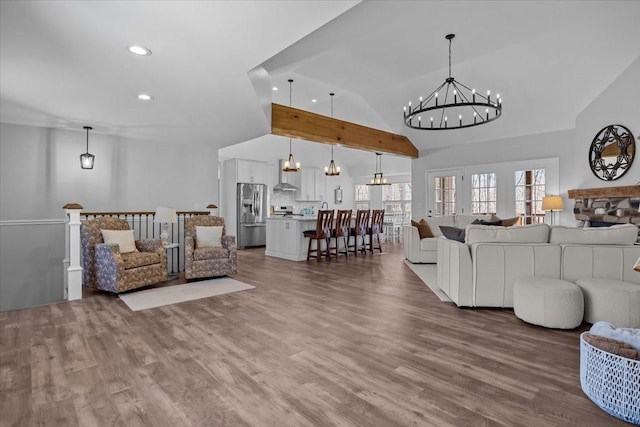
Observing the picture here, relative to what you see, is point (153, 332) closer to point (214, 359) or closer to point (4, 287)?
point (214, 359)

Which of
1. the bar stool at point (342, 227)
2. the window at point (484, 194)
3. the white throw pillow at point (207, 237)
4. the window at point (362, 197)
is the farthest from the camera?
the window at point (362, 197)

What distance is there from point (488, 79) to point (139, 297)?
6.40m

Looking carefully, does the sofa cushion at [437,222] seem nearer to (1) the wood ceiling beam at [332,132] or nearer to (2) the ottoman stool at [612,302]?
(1) the wood ceiling beam at [332,132]

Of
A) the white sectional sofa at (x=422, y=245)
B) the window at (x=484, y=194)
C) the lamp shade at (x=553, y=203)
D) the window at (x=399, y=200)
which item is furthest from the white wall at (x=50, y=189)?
the window at (x=399, y=200)

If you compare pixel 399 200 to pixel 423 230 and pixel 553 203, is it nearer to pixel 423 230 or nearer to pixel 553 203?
pixel 423 230

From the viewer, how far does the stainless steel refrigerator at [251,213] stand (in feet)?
29.4

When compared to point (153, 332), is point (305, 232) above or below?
above

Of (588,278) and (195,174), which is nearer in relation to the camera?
(588,278)

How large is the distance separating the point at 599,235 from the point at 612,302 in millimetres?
776

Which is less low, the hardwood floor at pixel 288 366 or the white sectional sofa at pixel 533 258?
the white sectional sofa at pixel 533 258

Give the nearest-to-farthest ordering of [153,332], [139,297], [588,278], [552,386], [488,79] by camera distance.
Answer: [552,386] → [153,332] → [588,278] → [139,297] → [488,79]

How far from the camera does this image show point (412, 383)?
2072 mm

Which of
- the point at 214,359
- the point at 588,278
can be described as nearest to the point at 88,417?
the point at 214,359

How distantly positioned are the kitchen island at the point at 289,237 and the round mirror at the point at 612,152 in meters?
5.05
